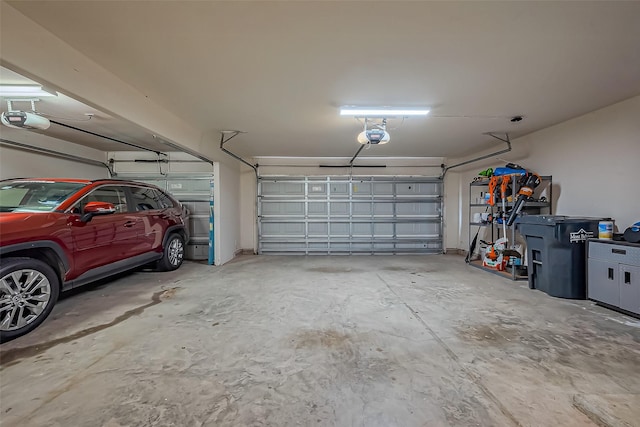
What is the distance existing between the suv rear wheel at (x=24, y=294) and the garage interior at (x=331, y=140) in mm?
135

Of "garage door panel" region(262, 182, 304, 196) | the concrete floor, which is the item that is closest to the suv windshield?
the concrete floor

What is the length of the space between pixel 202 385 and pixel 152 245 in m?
3.58

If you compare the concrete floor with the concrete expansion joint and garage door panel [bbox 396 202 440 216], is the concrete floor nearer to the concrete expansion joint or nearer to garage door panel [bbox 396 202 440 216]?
the concrete expansion joint

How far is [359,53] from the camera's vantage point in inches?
96.8

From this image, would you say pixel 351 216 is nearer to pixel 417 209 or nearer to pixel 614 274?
pixel 417 209

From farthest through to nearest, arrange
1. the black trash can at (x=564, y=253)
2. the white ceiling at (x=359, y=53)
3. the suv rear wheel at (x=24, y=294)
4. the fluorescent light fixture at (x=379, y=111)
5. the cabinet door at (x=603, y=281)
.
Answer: the fluorescent light fixture at (x=379, y=111) < the black trash can at (x=564, y=253) < the cabinet door at (x=603, y=281) < the suv rear wheel at (x=24, y=294) < the white ceiling at (x=359, y=53)

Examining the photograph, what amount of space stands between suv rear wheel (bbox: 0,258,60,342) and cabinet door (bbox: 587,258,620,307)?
647 cm

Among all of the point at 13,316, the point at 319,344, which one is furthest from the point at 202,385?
the point at 13,316

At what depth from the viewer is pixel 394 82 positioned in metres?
3.03

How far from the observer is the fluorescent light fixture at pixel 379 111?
3760 mm

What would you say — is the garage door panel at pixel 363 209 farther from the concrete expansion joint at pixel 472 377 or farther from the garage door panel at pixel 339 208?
the concrete expansion joint at pixel 472 377

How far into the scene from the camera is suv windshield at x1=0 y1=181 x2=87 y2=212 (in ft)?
9.82

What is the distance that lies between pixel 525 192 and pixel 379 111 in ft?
10.00

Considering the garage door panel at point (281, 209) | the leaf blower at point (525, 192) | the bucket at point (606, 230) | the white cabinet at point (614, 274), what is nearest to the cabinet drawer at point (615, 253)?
the white cabinet at point (614, 274)
